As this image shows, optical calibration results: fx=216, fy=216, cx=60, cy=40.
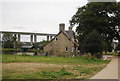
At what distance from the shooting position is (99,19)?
43031 millimetres

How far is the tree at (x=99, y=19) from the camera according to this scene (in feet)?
142

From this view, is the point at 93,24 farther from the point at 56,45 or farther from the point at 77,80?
the point at 77,80

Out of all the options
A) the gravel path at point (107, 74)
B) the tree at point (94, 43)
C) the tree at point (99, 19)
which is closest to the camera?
the gravel path at point (107, 74)

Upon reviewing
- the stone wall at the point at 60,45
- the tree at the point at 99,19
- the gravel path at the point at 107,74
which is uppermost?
the tree at the point at 99,19

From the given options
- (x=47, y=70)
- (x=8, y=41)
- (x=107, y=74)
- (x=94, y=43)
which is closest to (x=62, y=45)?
(x=94, y=43)

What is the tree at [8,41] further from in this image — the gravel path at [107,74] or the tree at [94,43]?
the gravel path at [107,74]

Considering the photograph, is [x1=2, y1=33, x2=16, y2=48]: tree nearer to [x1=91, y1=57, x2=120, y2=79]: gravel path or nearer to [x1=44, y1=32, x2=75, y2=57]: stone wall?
[x1=44, y1=32, x2=75, y2=57]: stone wall

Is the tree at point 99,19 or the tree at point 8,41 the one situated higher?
the tree at point 99,19

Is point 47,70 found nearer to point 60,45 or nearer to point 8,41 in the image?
point 60,45

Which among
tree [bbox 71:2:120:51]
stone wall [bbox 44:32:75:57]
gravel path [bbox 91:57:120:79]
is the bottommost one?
gravel path [bbox 91:57:120:79]

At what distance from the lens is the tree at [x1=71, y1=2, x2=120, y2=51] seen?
142ft

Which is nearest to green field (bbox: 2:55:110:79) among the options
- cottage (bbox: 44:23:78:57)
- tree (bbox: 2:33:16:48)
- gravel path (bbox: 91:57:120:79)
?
gravel path (bbox: 91:57:120:79)

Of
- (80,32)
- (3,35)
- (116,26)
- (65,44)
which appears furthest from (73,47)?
(3,35)

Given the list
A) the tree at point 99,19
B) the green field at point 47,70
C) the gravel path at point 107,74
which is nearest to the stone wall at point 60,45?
the tree at point 99,19
